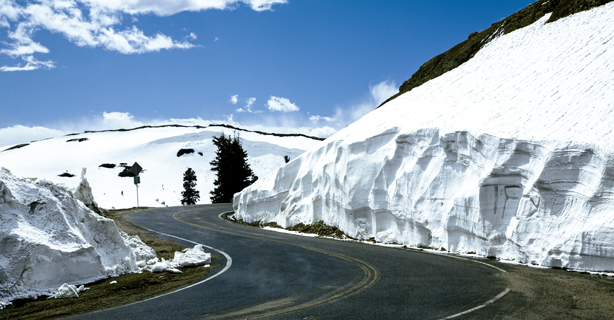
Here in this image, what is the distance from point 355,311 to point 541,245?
7535 millimetres

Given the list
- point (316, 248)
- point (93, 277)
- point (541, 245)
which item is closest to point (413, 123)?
point (316, 248)

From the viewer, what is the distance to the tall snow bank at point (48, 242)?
10180mm

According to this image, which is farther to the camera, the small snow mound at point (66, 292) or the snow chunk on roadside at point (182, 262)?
the snow chunk on roadside at point (182, 262)

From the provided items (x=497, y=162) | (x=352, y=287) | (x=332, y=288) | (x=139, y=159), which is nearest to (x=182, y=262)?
(x=332, y=288)

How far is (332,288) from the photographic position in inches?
401

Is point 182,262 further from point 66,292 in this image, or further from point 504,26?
point 504,26

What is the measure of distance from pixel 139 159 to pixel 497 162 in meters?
85.6

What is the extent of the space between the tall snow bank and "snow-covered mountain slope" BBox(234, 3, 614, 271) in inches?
442

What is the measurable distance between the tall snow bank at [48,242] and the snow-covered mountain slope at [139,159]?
52.2m

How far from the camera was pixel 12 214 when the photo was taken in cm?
1079

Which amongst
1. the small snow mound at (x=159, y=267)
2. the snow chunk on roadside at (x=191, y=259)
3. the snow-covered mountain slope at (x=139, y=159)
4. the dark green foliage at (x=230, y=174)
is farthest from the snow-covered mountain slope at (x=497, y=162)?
the snow-covered mountain slope at (x=139, y=159)

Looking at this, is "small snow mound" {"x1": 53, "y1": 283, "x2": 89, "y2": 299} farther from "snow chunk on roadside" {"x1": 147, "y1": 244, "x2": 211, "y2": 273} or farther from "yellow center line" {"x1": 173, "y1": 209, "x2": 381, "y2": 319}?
"yellow center line" {"x1": 173, "y1": 209, "x2": 381, "y2": 319}

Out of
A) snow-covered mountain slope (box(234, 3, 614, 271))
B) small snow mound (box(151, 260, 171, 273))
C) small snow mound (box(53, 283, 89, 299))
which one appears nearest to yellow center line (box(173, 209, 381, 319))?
snow-covered mountain slope (box(234, 3, 614, 271))

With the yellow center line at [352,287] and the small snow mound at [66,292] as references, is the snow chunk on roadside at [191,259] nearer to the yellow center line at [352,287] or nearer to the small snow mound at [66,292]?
the small snow mound at [66,292]
